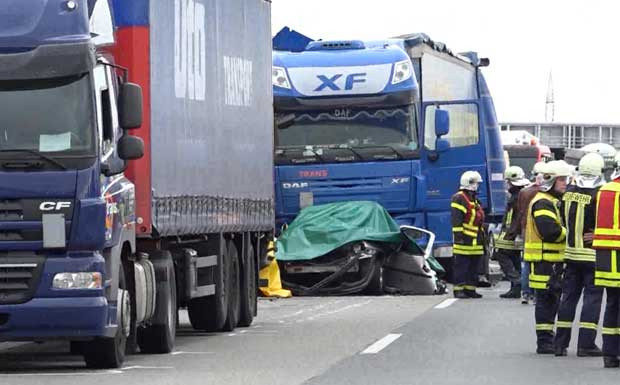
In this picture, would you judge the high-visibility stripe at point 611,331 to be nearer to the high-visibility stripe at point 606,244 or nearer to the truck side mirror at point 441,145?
the high-visibility stripe at point 606,244

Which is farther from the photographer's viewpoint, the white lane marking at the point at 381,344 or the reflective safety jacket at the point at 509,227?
the reflective safety jacket at the point at 509,227

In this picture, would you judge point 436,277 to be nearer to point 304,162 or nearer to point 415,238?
point 415,238

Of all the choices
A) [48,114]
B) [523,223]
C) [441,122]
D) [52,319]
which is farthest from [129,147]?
[441,122]

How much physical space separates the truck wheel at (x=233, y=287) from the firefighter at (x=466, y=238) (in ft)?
25.2

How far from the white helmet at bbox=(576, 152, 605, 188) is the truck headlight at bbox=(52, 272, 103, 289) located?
469cm

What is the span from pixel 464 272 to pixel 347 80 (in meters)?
3.82

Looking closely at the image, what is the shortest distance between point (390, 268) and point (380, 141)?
2.09m

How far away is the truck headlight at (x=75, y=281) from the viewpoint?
49.1 ft

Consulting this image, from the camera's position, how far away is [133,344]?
17.5 meters

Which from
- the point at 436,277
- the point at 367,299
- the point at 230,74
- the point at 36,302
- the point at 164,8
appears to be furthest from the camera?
the point at 436,277

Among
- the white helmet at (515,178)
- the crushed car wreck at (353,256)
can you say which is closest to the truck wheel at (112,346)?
the crushed car wreck at (353,256)

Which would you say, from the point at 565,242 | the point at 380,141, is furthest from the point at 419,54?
the point at 565,242

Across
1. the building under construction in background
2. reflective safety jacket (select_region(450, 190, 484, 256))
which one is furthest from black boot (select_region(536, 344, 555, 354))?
the building under construction in background

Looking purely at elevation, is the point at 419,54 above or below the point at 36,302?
above
